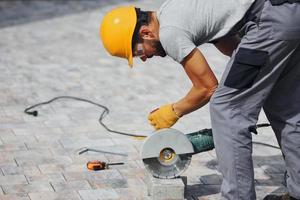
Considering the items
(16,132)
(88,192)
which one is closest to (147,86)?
(16,132)

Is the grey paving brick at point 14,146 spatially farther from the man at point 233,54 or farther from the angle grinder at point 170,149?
the man at point 233,54

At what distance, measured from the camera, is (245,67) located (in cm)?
412

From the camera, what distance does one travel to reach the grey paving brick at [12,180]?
493cm

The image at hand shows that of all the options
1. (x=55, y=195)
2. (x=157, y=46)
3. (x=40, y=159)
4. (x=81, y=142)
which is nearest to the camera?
(x=157, y=46)

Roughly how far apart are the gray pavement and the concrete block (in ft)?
0.52

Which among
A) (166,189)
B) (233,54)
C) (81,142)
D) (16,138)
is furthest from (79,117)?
(233,54)

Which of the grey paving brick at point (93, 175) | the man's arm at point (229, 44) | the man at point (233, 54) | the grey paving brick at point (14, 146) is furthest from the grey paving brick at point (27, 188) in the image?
the man's arm at point (229, 44)

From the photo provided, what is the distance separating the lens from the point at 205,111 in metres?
6.66

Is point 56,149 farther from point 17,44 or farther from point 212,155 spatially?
point 17,44

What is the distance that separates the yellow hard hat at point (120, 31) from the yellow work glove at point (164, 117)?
1.17ft

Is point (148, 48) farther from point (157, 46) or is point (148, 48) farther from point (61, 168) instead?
point (61, 168)

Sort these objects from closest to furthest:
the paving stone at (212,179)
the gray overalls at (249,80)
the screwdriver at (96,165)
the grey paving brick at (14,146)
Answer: the gray overalls at (249,80)
the paving stone at (212,179)
the screwdriver at (96,165)
the grey paving brick at (14,146)

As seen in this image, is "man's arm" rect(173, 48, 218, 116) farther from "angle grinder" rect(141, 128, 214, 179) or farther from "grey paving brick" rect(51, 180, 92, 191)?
"grey paving brick" rect(51, 180, 92, 191)

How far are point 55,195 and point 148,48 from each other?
118cm
